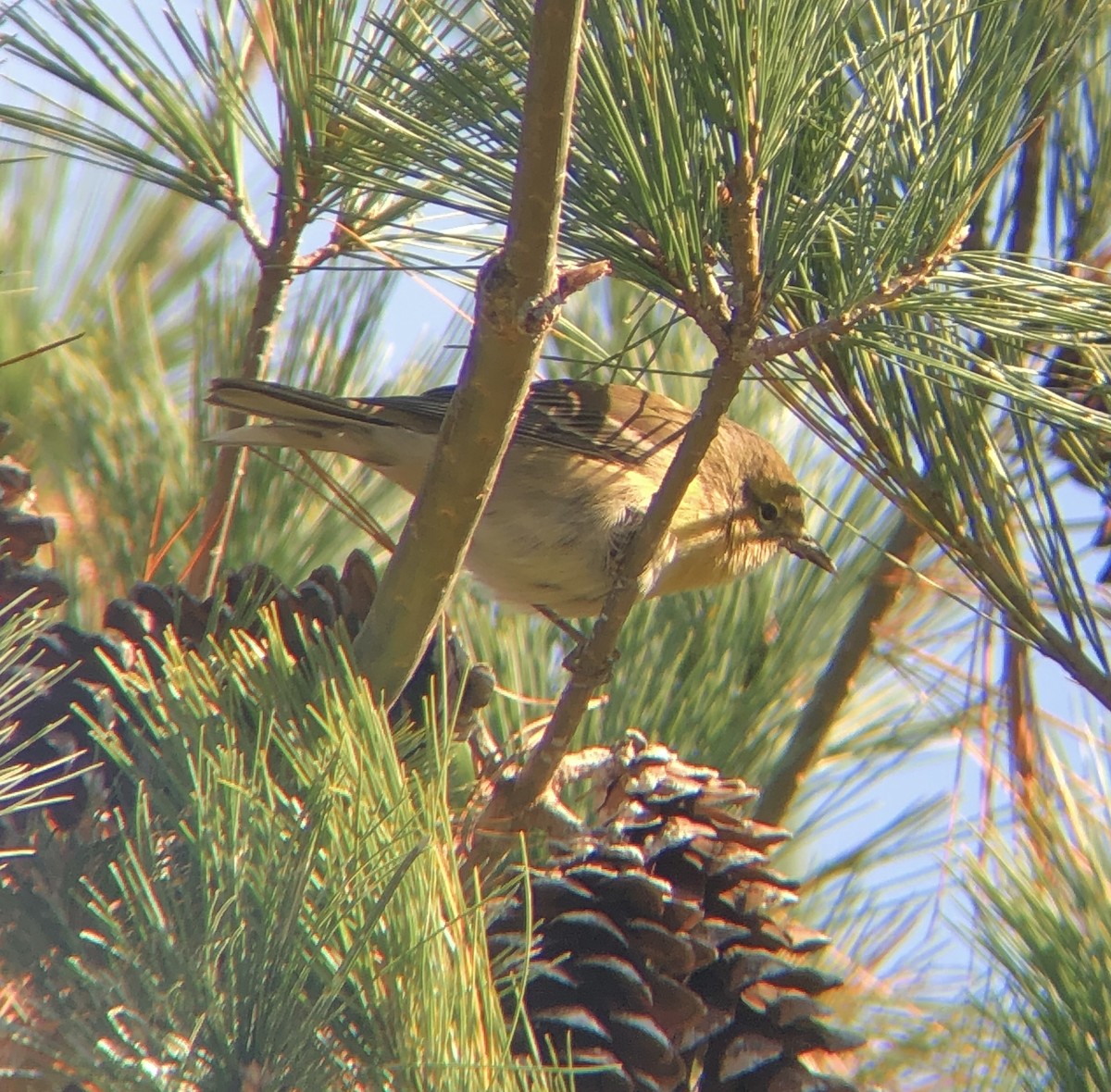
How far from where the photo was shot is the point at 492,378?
1.31m

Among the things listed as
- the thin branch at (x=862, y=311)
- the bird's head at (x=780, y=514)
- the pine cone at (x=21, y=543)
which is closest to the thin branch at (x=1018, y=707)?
the bird's head at (x=780, y=514)

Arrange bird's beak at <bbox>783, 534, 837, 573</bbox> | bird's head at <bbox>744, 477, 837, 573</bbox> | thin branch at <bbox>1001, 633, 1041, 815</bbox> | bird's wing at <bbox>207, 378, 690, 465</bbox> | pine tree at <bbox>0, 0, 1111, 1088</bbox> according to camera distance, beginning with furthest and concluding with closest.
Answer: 1. bird's head at <bbox>744, 477, 837, 573</bbox>
2. bird's beak at <bbox>783, 534, 837, 573</bbox>
3. bird's wing at <bbox>207, 378, 690, 465</bbox>
4. thin branch at <bbox>1001, 633, 1041, 815</bbox>
5. pine tree at <bbox>0, 0, 1111, 1088</bbox>

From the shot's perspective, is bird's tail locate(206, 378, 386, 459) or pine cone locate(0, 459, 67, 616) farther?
bird's tail locate(206, 378, 386, 459)

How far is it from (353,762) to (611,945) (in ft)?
1.47

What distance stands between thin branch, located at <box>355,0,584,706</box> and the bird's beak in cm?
134

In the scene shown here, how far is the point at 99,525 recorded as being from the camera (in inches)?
87.4

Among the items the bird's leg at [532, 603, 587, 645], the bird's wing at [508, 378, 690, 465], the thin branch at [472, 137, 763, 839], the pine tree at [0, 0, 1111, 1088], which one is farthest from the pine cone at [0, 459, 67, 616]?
the bird's wing at [508, 378, 690, 465]

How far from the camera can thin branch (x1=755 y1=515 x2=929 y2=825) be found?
6.96ft

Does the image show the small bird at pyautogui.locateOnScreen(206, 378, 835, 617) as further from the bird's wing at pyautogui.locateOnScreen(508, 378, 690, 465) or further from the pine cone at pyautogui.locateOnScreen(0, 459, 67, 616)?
the pine cone at pyautogui.locateOnScreen(0, 459, 67, 616)

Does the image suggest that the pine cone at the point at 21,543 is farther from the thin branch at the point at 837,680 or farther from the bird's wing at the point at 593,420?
the bird's wing at the point at 593,420

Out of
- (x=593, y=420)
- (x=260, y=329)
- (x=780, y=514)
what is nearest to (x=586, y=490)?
(x=593, y=420)

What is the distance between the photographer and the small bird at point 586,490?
2557mm

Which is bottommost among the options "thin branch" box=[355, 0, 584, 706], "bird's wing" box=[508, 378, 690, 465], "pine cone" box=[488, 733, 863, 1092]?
"pine cone" box=[488, 733, 863, 1092]

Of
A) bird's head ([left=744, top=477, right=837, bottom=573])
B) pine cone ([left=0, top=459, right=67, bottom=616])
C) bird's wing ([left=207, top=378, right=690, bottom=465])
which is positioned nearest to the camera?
pine cone ([left=0, top=459, right=67, bottom=616])
